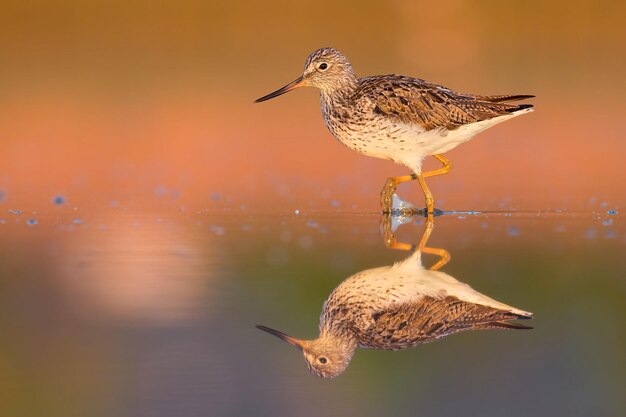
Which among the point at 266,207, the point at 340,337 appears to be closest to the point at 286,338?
the point at 340,337

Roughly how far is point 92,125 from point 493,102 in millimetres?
7500

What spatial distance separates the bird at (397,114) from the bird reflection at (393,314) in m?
3.24

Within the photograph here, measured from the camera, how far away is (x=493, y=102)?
1088 centimetres

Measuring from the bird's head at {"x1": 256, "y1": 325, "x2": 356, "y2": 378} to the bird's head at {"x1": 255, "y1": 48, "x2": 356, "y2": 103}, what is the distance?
5.42 m

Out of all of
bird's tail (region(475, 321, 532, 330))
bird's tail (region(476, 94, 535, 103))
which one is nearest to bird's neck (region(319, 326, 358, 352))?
bird's tail (region(475, 321, 532, 330))

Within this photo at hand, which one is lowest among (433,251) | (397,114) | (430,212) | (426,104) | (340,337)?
(340,337)

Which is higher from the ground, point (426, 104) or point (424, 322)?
point (426, 104)

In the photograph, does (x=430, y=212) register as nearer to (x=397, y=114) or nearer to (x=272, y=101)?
(x=397, y=114)

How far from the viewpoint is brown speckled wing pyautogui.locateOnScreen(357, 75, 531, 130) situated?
33.8 ft

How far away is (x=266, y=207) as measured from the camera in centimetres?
1048

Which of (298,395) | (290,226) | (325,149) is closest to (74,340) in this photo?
(298,395)

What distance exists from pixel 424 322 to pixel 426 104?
15.9ft

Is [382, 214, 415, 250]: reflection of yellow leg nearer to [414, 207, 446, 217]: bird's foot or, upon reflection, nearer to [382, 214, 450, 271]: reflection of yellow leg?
[382, 214, 450, 271]: reflection of yellow leg

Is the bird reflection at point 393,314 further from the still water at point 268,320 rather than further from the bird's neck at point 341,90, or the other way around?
the bird's neck at point 341,90
